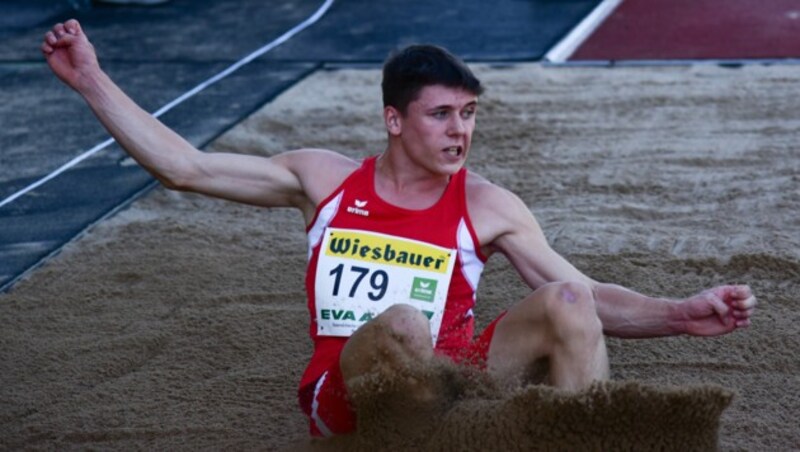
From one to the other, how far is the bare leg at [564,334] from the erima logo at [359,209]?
0.56 metres

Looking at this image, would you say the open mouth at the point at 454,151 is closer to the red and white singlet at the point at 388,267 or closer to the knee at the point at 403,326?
the red and white singlet at the point at 388,267

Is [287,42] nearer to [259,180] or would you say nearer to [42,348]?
[42,348]

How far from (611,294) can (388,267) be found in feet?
2.07

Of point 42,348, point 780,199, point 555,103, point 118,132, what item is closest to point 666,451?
point 118,132

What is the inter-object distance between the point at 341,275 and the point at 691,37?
6731 millimetres

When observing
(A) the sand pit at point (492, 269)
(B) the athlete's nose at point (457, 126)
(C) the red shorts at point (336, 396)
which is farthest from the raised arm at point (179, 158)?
(A) the sand pit at point (492, 269)

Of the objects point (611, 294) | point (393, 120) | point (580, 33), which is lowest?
point (580, 33)

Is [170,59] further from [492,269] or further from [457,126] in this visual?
[457,126]

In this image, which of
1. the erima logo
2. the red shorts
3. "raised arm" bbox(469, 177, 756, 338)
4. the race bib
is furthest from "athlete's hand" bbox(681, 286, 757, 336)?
the erima logo

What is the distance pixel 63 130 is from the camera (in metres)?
7.99

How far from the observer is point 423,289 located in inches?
149

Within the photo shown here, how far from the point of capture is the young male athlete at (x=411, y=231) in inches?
144

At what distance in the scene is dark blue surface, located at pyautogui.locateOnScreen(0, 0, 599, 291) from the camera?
6.75 meters

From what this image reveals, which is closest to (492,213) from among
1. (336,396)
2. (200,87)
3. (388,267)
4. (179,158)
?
(388,267)
